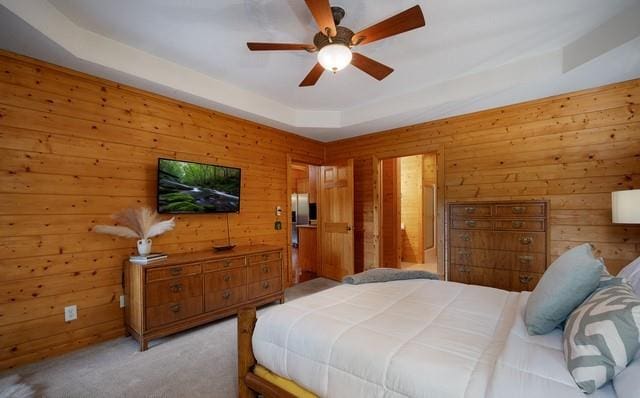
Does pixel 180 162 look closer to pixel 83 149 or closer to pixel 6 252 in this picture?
pixel 83 149

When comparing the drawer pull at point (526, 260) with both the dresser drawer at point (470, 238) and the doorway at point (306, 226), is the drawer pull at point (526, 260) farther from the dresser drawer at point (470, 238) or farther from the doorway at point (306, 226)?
the doorway at point (306, 226)

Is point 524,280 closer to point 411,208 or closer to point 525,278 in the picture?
Answer: point 525,278

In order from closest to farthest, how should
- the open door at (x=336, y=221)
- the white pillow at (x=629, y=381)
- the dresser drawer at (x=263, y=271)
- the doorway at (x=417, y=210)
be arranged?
1. the white pillow at (x=629, y=381)
2. the dresser drawer at (x=263, y=271)
3. the open door at (x=336, y=221)
4. the doorway at (x=417, y=210)

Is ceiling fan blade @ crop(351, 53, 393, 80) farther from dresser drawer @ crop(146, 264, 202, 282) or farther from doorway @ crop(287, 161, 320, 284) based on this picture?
doorway @ crop(287, 161, 320, 284)

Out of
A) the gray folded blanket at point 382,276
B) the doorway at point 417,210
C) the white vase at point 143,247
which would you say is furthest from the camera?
the doorway at point 417,210

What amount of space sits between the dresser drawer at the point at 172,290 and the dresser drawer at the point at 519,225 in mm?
3142

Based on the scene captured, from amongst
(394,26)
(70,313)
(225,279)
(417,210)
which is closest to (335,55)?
(394,26)

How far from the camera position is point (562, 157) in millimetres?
3016

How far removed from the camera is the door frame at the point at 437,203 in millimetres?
3779

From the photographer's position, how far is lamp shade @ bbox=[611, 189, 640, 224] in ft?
7.04

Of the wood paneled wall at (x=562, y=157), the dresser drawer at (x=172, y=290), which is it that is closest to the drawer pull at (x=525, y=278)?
the wood paneled wall at (x=562, y=157)

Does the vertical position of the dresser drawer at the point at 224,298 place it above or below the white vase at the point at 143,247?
below

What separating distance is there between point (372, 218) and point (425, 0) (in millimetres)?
3173

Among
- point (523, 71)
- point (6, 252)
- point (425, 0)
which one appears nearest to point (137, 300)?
point (6, 252)
